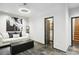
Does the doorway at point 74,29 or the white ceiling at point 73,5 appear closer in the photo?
the white ceiling at point 73,5

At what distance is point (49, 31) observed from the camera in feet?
6.48

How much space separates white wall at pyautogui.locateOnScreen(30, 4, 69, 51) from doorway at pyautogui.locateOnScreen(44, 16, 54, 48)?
0.08 m

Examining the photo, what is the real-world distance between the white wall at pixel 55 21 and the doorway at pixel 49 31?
0.08m

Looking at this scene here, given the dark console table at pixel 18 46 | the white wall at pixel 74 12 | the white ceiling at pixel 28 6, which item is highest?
the white ceiling at pixel 28 6

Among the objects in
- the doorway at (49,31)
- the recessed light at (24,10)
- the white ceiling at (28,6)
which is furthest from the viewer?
the doorway at (49,31)

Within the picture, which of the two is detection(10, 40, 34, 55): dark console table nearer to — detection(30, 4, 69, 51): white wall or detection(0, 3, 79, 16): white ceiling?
detection(30, 4, 69, 51): white wall

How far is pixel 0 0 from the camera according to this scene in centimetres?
→ 162

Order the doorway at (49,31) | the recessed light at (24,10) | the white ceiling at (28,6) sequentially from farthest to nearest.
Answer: the doorway at (49,31), the recessed light at (24,10), the white ceiling at (28,6)

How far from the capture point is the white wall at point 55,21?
181 centimetres

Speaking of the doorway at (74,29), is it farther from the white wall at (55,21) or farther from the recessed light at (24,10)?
the recessed light at (24,10)

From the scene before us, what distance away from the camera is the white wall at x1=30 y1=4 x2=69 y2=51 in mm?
1810

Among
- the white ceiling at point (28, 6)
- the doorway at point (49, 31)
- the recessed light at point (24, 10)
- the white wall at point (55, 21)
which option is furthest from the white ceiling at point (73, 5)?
the recessed light at point (24, 10)

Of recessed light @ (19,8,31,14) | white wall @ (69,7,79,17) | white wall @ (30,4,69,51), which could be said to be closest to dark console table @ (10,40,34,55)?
white wall @ (30,4,69,51)
